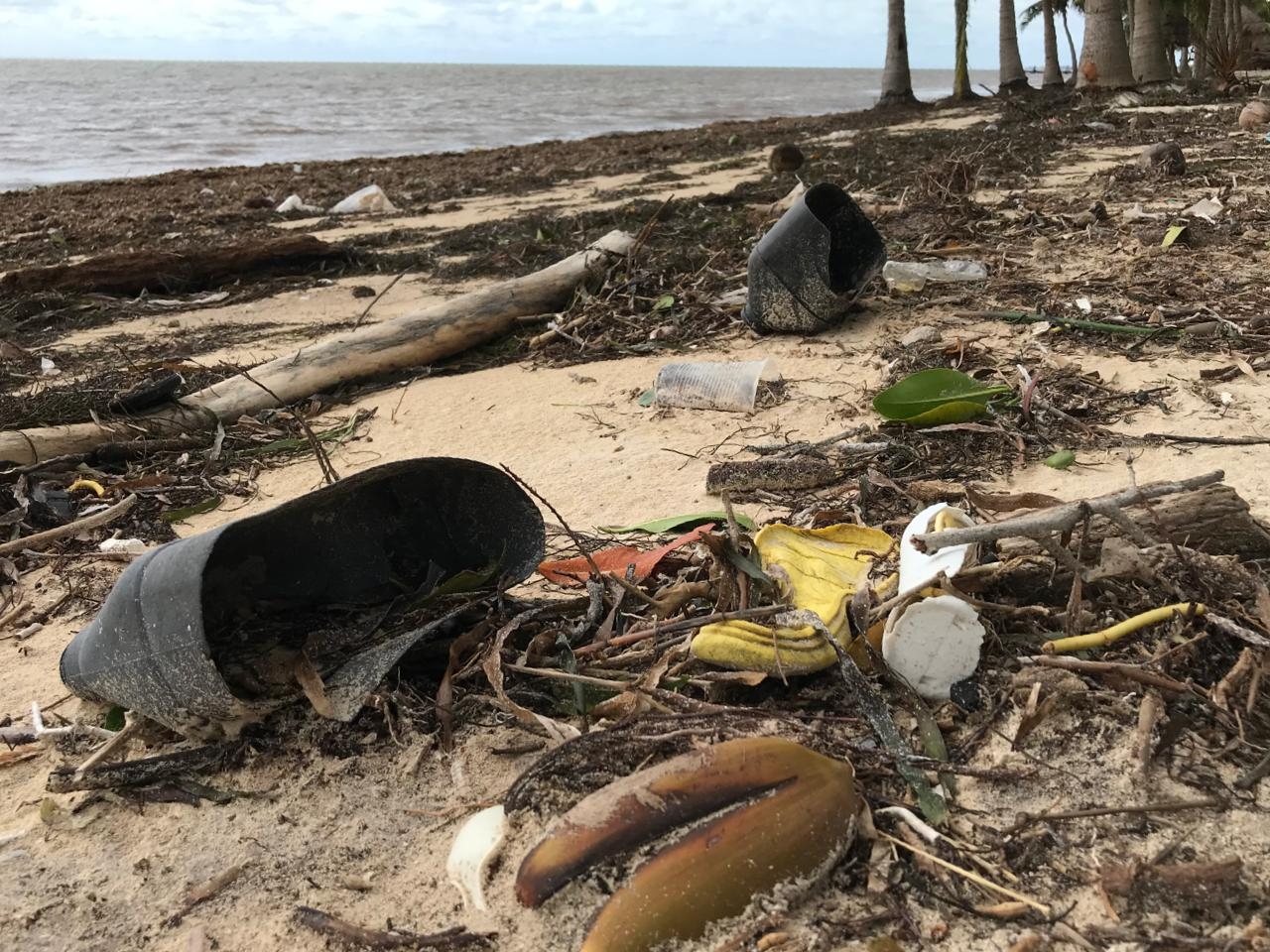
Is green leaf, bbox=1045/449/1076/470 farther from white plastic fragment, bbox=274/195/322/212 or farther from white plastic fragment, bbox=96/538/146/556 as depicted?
white plastic fragment, bbox=274/195/322/212

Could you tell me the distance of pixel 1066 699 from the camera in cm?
167

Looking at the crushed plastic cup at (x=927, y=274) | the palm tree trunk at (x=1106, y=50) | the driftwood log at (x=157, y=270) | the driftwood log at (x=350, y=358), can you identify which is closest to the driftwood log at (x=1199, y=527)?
the driftwood log at (x=350, y=358)

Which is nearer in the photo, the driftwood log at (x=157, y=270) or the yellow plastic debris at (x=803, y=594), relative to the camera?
the yellow plastic debris at (x=803, y=594)

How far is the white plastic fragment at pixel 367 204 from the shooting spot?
32.0ft

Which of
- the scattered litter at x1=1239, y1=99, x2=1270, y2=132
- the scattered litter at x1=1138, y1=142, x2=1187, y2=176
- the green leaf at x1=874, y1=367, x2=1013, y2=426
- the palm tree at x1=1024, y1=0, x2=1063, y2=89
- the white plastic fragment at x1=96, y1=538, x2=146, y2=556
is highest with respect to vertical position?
the palm tree at x1=1024, y1=0, x2=1063, y2=89

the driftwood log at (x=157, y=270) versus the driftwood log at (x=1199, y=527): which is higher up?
the driftwood log at (x=157, y=270)

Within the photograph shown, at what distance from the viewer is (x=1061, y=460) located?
110 inches

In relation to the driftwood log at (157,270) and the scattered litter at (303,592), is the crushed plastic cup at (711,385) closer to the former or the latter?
the scattered litter at (303,592)

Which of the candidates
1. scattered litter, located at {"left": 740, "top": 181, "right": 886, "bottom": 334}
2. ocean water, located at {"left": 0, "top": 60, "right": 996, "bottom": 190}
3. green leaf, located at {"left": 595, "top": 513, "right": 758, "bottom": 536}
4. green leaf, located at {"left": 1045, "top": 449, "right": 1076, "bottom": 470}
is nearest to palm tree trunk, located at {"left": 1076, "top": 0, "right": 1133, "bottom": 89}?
ocean water, located at {"left": 0, "top": 60, "right": 996, "bottom": 190}

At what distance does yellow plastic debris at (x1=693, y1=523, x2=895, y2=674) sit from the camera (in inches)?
69.8

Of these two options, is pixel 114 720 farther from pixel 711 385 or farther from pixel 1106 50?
pixel 1106 50

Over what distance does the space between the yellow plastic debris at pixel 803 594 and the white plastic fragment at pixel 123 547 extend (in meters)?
1.92

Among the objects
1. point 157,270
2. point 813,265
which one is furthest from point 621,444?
point 157,270

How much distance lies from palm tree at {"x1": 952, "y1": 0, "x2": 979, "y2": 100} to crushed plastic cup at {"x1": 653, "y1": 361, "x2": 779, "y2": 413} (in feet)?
60.9
